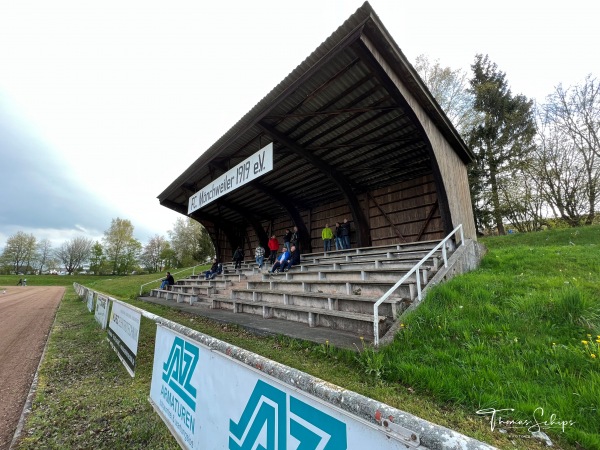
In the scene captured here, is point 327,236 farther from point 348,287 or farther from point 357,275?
point 348,287

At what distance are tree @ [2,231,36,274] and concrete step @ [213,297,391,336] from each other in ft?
286

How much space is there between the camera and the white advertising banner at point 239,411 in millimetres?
1031

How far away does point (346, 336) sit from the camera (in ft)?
16.2

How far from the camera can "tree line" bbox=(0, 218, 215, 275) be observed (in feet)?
151

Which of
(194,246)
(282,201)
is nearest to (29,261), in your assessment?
(194,246)

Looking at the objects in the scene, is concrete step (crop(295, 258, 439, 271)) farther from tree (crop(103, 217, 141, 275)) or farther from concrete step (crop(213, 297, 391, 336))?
tree (crop(103, 217, 141, 275))

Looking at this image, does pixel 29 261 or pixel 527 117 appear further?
pixel 29 261

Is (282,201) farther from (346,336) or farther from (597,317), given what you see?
(597,317)

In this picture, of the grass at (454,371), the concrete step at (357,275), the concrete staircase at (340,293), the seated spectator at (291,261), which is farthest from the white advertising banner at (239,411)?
the seated spectator at (291,261)

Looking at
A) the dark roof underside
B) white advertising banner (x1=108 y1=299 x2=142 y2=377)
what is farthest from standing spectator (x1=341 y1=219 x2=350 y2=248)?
white advertising banner (x1=108 y1=299 x2=142 y2=377)

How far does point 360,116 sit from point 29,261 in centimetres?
9092
